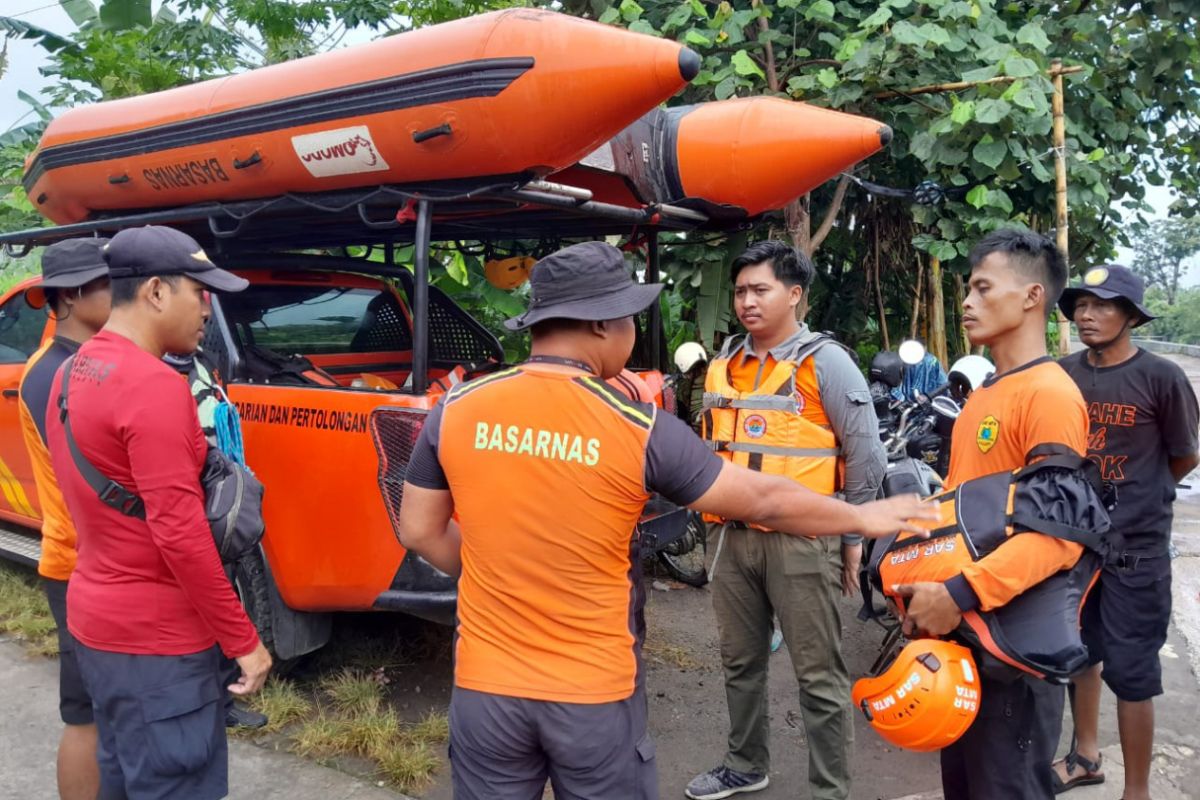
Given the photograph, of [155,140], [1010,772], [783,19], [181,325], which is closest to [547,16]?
[181,325]

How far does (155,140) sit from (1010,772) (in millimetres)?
4032

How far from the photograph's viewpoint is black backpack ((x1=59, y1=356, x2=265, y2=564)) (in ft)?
6.77

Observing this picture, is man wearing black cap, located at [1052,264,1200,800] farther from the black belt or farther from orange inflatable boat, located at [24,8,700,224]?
orange inflatable boat, located at [24,8,700,224]

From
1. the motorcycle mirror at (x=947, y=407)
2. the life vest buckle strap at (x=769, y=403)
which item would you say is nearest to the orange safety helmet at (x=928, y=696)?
the life vest buckle strap at (x=769, y=403)

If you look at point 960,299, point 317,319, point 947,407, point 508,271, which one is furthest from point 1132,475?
point 960,299

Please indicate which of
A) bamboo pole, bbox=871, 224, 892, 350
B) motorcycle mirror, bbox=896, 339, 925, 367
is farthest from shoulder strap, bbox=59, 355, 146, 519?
bamboo pole, bbox=871, 224, 892, 350

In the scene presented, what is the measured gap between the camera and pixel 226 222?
157 inches

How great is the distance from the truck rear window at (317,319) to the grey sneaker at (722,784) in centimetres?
278

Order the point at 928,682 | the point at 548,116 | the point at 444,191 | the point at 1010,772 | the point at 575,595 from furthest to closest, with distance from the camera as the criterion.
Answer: the point at 444,191 < the point at 548,116 < the point at 1010,772 < the point at 928,682 < the point at 575,595

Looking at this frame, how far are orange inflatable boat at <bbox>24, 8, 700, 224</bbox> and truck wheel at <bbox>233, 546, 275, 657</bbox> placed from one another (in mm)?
1544

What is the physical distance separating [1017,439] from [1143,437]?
4.13ft

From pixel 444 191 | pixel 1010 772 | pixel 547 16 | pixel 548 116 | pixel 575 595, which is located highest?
pixel 547 16

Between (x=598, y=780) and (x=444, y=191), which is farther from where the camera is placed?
(x=444, y=191)

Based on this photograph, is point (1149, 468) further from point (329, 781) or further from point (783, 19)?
point (783, 19)
